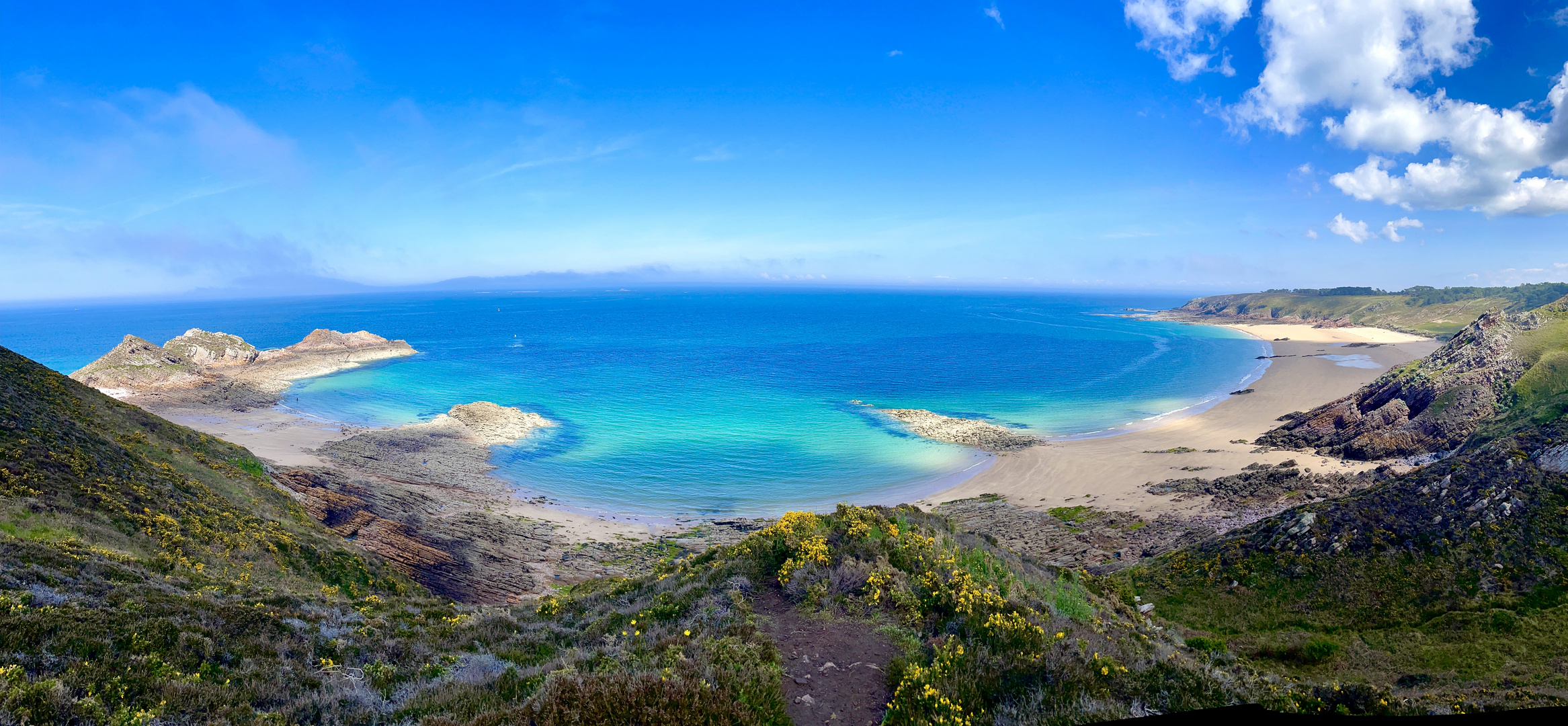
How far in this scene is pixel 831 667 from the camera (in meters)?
8.76

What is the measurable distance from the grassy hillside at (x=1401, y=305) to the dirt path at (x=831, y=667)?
5973 inches

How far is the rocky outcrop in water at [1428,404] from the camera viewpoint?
33.7m

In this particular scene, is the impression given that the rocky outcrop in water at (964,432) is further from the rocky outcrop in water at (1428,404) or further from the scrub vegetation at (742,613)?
the scrub vegetation at (742,613)

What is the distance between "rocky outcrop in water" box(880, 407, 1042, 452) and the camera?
4653 cm

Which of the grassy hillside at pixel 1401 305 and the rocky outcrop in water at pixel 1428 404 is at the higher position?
the grassy hillside at pixel 1401 305

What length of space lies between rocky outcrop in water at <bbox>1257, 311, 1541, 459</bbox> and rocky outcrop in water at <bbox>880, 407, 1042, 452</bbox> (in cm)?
1656

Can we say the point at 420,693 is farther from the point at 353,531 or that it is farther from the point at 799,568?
the point at 353,531

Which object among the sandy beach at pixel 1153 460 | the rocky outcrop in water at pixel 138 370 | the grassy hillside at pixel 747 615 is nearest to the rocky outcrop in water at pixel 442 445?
the grassy hillside at pixel 747 615

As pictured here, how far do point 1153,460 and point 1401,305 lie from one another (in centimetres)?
16270

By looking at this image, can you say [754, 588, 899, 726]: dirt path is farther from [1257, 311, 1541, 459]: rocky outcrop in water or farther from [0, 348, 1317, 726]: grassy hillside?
[1257, 311, 1541, 459]: rocky outcrop in water

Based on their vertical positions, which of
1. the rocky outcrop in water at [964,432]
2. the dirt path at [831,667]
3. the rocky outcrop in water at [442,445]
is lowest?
the rocky outcrop in water at [442,445]

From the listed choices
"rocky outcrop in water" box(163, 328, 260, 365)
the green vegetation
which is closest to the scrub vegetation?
the green vegetation

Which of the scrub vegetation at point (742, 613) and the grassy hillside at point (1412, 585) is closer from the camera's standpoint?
the scrub vegetation at point (742, 613)

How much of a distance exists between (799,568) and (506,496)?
29360 millimetres
